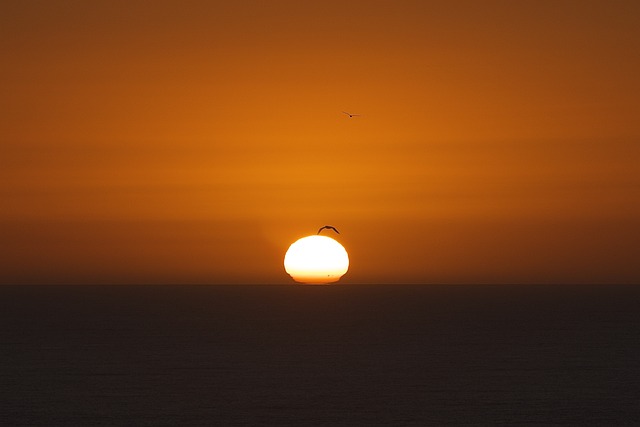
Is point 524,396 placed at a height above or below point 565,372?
below

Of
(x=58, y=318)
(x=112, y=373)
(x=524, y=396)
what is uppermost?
(x=58, y=318)

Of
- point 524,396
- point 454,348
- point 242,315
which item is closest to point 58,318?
point 242,315

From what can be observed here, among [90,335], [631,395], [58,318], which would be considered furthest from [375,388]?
[58,318]

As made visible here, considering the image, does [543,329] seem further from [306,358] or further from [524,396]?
[524,396]

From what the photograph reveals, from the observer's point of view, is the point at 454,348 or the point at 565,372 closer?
the point at 565,372

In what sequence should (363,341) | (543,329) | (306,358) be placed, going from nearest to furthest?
(306,358) → (363,341) → (543,329)

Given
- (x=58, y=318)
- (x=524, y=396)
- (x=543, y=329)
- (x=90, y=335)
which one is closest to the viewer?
(x=524, y=396)
